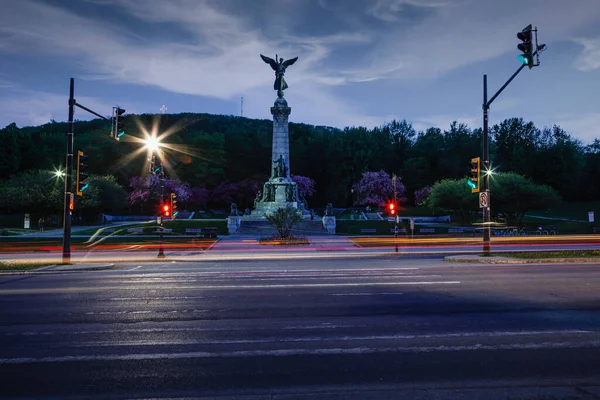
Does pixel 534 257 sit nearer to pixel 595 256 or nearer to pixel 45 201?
pixel 595 256

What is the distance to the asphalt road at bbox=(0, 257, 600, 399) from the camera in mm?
5348

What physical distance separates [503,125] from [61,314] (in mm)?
118223

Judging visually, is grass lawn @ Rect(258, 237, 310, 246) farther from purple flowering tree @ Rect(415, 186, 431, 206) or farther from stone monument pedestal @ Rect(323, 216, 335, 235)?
purple flowering tree @ Rect(415, 186, 431, 206)

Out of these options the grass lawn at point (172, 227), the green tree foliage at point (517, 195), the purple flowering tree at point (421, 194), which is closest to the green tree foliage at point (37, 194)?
the grass lawn at point (172, 227)

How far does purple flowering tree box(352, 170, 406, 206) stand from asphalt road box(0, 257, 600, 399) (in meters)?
69.5

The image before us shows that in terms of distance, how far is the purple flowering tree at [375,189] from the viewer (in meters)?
82.6

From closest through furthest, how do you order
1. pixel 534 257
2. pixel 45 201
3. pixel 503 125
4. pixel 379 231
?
1. pixel 534 257
2. pixel 379 231
3. pixel 45 201
4. pixel 503 125

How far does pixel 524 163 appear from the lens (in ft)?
317

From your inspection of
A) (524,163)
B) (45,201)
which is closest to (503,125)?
(524,163)

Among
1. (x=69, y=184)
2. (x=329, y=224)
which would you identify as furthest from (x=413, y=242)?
(x=69, y=184)

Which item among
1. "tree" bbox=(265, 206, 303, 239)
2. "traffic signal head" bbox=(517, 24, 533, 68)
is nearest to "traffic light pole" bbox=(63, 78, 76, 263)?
"tree" bbox=(265, 206, 303, 239)

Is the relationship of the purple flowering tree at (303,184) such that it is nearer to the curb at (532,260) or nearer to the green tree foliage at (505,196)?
the green tree foliage at (505,196)

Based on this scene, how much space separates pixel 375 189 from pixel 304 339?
3044 inches

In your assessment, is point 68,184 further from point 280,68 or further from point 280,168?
point 280,68
